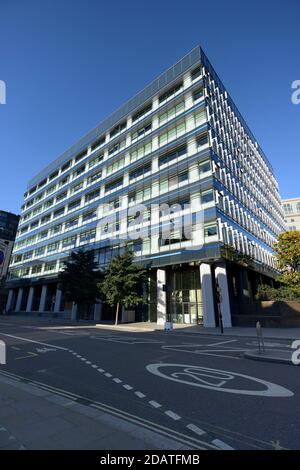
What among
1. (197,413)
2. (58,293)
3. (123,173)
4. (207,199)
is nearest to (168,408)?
(197,413)

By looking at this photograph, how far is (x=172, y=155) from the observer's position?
3306cm

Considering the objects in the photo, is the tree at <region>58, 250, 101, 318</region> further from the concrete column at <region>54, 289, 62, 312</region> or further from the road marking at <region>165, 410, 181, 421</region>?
the road marking at <region>165, 410, 181, 421</region>

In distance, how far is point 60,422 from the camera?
4.20 metres

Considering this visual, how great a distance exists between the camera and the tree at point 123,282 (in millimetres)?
28266

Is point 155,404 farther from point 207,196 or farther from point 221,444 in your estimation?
point 207,196

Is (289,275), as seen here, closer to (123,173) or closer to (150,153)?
(150,153)

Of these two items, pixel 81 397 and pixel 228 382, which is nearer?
pixel 81 397

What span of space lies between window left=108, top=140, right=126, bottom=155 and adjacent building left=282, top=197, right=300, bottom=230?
65.0 m

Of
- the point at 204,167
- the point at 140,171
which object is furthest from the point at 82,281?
the point at 204,167

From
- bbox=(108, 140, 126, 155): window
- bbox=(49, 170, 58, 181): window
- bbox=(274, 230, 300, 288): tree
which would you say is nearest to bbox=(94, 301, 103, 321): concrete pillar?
bbox=(108, 140, 126, 155): window

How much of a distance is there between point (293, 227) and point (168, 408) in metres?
91.1

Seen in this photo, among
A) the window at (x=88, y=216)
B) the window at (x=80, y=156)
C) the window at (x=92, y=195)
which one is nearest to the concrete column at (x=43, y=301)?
the window at (x=88, y=216)

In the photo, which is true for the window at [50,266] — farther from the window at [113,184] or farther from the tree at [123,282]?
the tree at [123,282]
